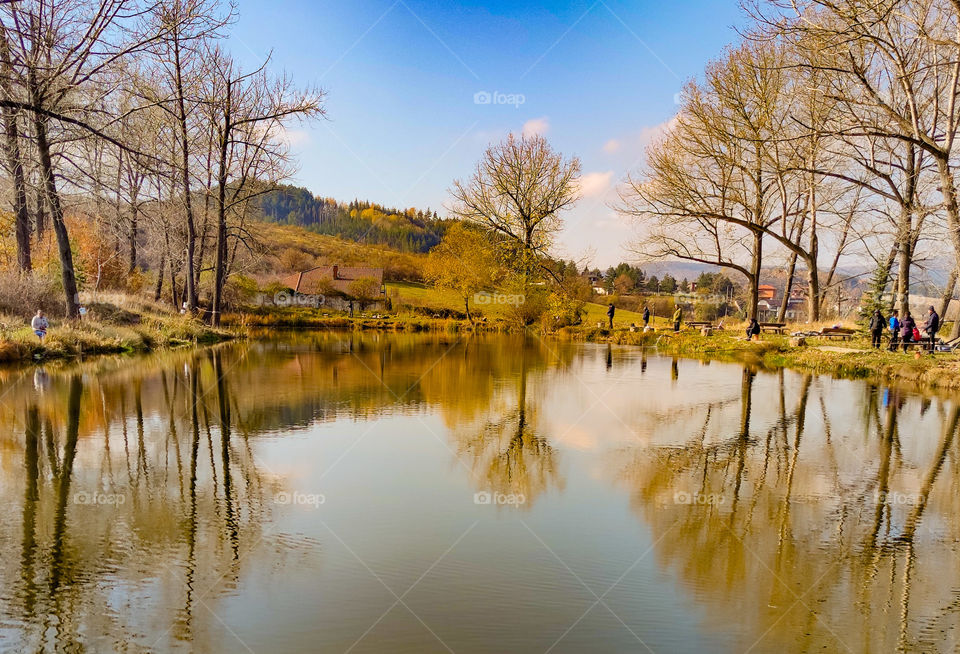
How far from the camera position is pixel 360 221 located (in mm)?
154875

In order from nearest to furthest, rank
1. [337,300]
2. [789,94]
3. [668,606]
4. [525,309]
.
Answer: [668,606]
[789,94]
[525,309]
[337,300]

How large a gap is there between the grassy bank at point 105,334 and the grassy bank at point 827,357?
755 inches

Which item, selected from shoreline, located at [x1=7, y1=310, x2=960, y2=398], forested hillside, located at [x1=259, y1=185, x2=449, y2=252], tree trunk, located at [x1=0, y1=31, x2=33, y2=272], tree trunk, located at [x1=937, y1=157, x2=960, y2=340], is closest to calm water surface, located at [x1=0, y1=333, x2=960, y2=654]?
shoreline, located at [x1=7, y1=310, x2=960, y2=398]

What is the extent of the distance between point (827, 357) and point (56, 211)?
75.4 ft

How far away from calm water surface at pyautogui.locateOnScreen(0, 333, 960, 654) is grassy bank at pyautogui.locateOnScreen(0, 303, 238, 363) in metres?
5.29

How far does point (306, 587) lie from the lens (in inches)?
183

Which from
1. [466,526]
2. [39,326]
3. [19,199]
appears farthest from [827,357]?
[19,199]

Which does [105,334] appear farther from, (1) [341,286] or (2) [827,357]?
(1) [341,286]

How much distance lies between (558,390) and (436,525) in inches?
354

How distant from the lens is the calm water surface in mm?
4184

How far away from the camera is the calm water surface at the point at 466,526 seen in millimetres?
4184

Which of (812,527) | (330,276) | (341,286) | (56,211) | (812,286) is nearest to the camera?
(812,527)

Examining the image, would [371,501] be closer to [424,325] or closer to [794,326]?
[794,326]

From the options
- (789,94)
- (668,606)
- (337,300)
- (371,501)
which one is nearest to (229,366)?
(371,501)
